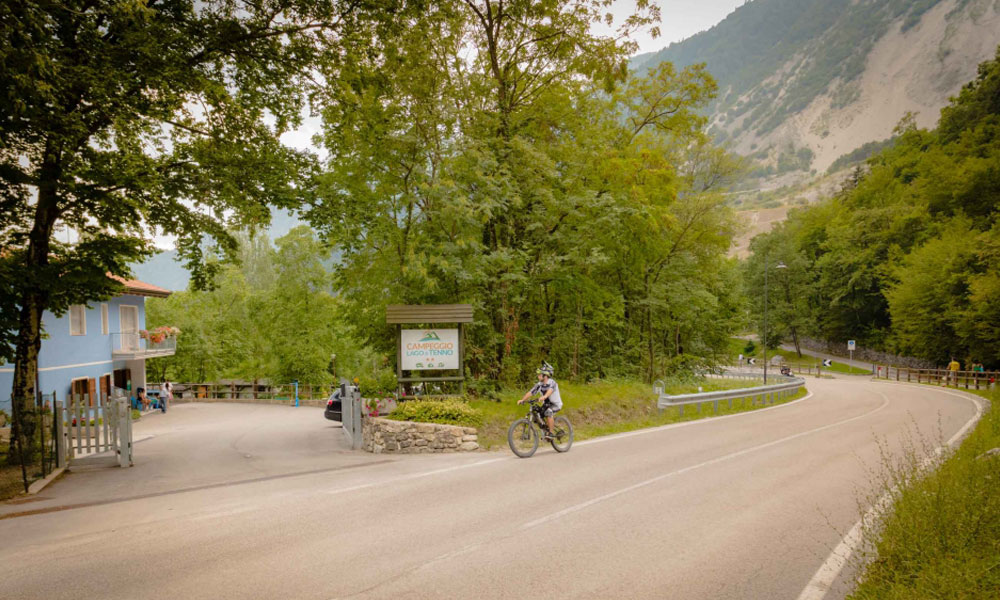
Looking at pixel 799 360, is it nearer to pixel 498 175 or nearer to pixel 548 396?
pixel 498 175

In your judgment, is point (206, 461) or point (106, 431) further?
point (206, 461)

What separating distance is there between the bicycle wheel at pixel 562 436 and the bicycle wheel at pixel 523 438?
0.46 meters

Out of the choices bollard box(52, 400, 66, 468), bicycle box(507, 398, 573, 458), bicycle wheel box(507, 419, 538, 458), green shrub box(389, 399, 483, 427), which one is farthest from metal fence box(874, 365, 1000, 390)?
bollard box(52, 400, 66, 468)

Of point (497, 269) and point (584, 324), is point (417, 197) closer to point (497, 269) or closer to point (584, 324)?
point (497, 269)

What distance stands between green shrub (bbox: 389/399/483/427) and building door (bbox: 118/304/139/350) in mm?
23581

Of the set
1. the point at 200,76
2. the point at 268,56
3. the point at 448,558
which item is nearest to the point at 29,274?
the point at 200,76

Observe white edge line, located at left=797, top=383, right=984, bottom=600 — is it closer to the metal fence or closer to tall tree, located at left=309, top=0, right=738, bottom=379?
tall tree, located at left=309, top=0, right=738, bottom=379

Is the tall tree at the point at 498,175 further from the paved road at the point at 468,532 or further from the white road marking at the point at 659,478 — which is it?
the white road marking at the point at 659,478

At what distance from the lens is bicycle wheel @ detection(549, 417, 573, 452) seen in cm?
1156

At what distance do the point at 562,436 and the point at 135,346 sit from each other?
27.5 meters

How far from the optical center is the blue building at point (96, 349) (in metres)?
22.7

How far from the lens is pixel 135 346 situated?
28953mm

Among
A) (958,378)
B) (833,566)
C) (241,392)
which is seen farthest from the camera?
(241,392)

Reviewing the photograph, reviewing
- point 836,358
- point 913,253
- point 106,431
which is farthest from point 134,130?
point 836,358
